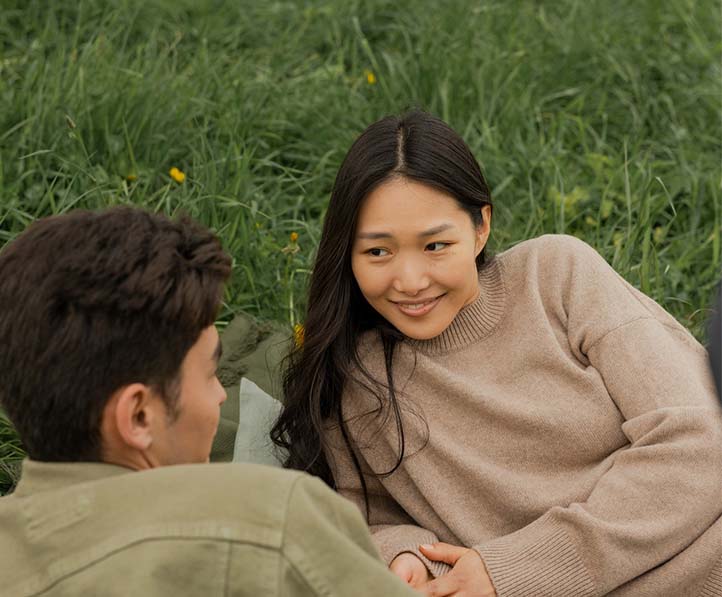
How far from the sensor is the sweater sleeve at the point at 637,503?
270 cm

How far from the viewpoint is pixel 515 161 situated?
4.68m

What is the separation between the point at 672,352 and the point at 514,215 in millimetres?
1634

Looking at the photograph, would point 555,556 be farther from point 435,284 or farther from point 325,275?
point 325,275

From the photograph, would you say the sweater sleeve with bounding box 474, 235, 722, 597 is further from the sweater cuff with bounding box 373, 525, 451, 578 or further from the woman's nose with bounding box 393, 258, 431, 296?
the woman's nose with bounding box 393, 258, 431, 296

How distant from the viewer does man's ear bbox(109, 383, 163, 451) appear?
1817 mm

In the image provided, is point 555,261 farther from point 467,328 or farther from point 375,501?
point 375,501

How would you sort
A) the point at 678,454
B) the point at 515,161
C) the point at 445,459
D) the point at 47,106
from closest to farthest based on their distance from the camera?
the point at 678,454 → the point at 445,459 → the point at 47,106 → the point at 515,161

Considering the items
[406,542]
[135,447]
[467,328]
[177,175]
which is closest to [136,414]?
[135,447]

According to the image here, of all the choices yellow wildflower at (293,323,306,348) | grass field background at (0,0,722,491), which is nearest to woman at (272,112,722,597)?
yellow wildflower at (293,323,306,348)

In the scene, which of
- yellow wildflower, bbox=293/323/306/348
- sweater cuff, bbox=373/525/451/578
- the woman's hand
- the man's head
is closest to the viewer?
the man's head

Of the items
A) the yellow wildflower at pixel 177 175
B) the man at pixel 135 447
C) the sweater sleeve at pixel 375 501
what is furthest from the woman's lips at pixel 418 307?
the yellow wildflower at pixel 177 175

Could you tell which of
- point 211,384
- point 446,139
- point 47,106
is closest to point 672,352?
point 446,139

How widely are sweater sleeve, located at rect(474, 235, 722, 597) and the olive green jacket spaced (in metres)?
1.11

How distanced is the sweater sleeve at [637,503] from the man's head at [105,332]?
110 cm
